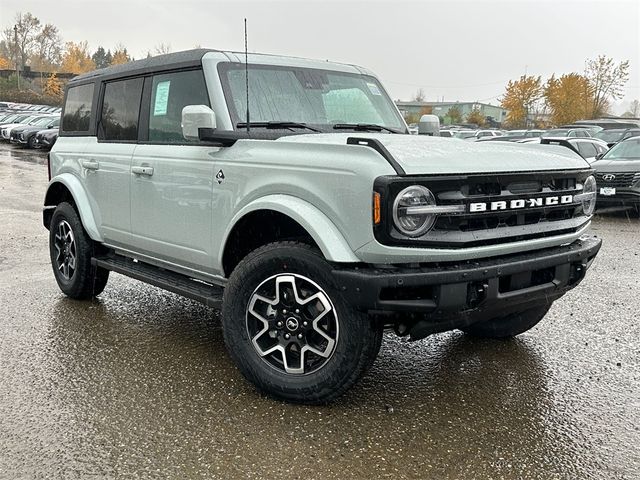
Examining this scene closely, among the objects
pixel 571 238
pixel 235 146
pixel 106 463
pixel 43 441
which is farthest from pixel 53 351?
pixel 571 238

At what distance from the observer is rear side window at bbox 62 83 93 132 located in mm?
5418

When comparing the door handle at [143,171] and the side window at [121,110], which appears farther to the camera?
the side window at [121,110]

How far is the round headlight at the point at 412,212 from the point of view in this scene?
2951mm

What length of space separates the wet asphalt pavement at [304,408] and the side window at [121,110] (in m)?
1.48

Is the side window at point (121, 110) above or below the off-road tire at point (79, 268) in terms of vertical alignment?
above

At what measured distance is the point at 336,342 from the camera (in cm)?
323

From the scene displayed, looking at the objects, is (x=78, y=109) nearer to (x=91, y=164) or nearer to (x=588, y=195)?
(x=91, y=164)

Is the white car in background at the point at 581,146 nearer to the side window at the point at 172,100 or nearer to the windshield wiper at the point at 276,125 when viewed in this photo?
the windshield wiper at the point at 276,125

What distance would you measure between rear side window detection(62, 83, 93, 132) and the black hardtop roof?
0.40 feet

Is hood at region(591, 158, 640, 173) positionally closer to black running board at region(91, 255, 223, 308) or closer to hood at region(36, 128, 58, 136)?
black running board at region(91, 255, 223, 308)

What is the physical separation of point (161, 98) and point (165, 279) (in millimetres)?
1324

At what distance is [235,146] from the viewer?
3768mm

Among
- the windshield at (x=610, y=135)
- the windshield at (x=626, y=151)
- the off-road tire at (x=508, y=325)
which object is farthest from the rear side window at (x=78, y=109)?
the windshield at (x=610, y=135)

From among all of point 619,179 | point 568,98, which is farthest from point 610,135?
point 568,98
